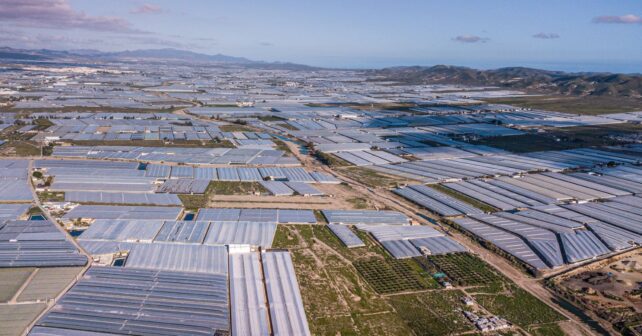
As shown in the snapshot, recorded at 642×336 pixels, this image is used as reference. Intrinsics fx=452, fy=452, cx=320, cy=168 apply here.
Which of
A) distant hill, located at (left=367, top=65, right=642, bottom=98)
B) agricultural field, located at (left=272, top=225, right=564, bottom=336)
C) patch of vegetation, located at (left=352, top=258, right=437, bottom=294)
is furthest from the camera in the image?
distant hill, located at (left=367, top=65, right=642, bottom=98)

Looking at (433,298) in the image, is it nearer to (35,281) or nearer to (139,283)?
(139,283)

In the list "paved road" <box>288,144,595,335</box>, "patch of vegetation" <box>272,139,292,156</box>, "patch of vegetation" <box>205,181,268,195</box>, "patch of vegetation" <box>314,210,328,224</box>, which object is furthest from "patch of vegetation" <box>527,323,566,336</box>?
"patch of vegetation" <box>272,139,292,156</box>

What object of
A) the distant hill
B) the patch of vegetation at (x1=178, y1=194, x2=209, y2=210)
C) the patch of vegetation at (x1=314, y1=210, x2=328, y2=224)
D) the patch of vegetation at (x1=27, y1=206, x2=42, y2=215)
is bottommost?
the patch of vegetation at (x1=27, y1=206, x2=42, y2=215)

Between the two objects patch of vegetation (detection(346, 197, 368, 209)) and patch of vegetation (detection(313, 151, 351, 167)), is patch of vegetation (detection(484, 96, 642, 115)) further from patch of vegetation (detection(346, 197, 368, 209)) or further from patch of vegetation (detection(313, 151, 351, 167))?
patch of vegetation (detection(346, 197, 368, 209))

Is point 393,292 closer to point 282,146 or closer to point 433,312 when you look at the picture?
point 433,312

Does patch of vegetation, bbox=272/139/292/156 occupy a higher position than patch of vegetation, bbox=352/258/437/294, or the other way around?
patch of vegetation, bbox=272/139/292/156
